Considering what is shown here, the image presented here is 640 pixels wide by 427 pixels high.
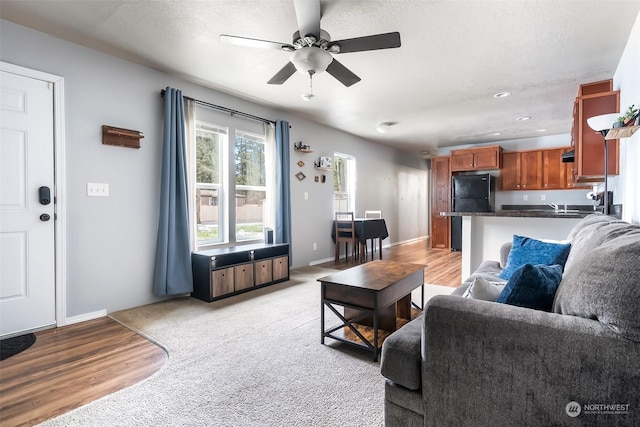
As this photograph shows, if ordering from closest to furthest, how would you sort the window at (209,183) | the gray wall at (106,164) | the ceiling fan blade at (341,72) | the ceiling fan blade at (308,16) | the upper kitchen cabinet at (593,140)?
the ceiling fan blade at (308,16)
the ceiling fan blade at (341,72)
the gray wall at (106,164)
the upper kitchen cabinet at (593,140)
the window at (209,183)

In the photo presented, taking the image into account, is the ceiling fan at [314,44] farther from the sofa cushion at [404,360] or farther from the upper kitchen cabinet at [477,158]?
the upper kitchen cabinet at [477,158]

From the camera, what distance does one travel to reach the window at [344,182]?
247 inches

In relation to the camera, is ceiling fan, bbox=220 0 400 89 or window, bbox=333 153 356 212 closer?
ceiling fan, bbox=220 0 400 89

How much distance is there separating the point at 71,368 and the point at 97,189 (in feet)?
5.29

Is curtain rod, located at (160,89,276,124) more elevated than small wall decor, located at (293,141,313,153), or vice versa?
curtain rod, located at (160,89,276,124)

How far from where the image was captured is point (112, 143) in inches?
118

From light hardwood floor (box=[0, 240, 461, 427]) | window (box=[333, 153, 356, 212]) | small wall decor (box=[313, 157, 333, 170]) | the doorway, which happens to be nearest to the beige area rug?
light hardwood floor (box=[0, 240, 461, 427])

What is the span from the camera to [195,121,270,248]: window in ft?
12.8

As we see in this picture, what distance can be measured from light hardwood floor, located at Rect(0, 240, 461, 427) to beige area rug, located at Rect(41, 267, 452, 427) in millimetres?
108

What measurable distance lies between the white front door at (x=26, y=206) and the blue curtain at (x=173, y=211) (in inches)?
34.8

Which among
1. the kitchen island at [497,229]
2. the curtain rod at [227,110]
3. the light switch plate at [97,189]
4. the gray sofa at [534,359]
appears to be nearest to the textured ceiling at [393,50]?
the curtain rod at [227,110]

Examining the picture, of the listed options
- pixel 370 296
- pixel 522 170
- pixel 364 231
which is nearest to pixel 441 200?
pixel 522 170

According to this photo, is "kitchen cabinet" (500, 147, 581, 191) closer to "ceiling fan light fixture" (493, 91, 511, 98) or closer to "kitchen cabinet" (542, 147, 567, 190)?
"kitchen cabinet" (542, 147, 567, 190)

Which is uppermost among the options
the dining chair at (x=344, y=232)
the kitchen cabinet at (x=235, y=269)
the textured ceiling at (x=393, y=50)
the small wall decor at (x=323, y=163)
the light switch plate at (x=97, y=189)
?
the textured ceiling at (x=393, y=50)
